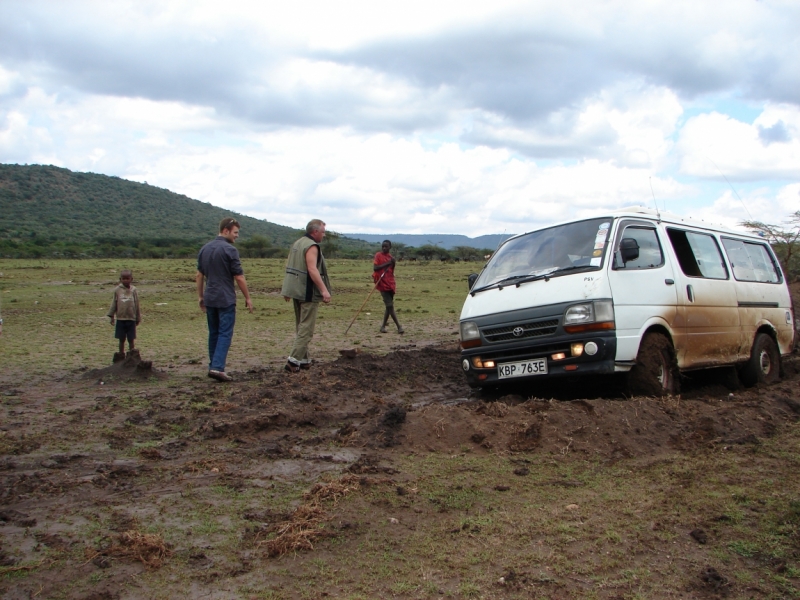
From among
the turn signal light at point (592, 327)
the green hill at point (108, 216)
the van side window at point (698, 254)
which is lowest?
the turn signal light at point (592, 327)

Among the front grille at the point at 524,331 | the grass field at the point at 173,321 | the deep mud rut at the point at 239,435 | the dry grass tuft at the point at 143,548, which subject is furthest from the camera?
the grass field at the point at 173,321

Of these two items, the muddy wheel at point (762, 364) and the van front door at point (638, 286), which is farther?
the muddy wheel at point (762, 364)

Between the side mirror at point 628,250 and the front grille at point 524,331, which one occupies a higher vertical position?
the side mirror at point 628,250

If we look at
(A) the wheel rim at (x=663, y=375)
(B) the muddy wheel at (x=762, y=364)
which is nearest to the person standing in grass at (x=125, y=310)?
(A) the wheel rim at (x=663, y=375)

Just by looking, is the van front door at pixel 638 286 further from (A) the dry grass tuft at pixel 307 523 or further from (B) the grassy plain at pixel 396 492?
(A) the dry grass tuft at pixel 307 523

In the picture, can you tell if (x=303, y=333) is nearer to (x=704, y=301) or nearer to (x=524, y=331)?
(x=524, y=331)

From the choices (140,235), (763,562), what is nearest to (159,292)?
(763,562)

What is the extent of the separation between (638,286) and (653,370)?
794 mm

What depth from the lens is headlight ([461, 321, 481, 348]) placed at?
7.00 m

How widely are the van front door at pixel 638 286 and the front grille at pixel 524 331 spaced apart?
0.58 metres

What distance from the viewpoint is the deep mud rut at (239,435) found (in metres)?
3.71

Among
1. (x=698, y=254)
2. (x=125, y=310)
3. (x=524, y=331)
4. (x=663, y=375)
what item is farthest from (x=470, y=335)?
(x=125, y=310)

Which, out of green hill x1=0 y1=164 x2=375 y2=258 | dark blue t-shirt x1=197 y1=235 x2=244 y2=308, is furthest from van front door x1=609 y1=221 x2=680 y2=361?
green hill x1=0 y1=164 x2=375 y2=258

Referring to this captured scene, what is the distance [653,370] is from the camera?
655 centimetres
